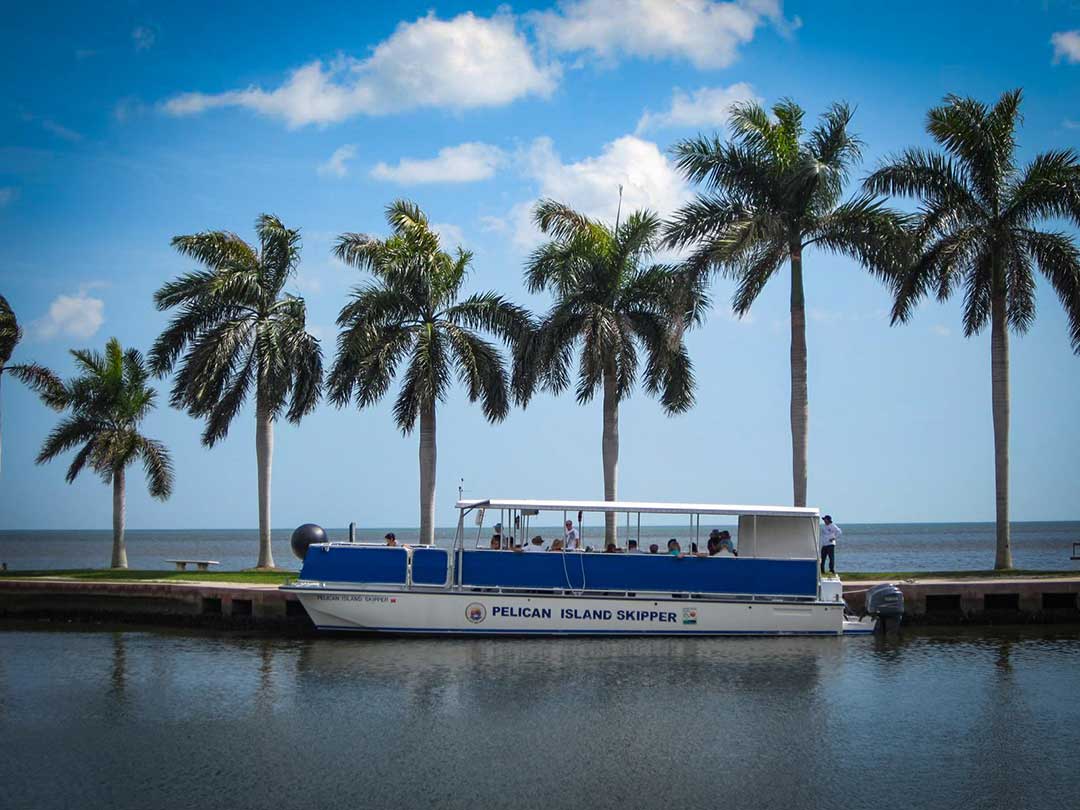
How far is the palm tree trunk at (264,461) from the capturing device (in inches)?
1559

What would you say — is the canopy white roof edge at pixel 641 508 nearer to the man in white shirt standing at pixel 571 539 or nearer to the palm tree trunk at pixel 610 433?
the man in white shirt standing at pixel 571 539

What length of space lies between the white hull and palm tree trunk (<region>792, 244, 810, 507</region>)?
7.55 m

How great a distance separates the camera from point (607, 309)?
3788 centimetres

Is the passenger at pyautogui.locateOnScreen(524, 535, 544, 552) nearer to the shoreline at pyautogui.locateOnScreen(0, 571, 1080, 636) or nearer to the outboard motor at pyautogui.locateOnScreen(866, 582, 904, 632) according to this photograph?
the shoreline at pyautogui.locateOnScreen(0, 571, 1080, 636)

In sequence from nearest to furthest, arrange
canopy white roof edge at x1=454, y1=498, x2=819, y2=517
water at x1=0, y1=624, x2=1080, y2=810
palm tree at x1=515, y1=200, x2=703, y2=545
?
water at x1=0, y1=624, x2=1080, y2=810 < canopy white roof edge at x1=454, y1=498, x2=819, y2=517 < palm tree at x1=515, y1=200, x2=703, y2=545

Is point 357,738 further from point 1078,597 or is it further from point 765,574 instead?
point 1078,597

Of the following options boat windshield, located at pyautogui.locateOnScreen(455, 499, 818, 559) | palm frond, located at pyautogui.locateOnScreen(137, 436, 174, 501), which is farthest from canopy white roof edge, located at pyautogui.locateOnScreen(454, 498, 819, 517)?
palm frond, located at pyautogui.locateOnScreen(137, 436, 174, 501)

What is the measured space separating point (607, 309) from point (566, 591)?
1302cm

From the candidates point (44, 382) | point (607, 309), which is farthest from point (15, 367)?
point (607, 309)

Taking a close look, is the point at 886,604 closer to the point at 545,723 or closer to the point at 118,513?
the point at 545,723

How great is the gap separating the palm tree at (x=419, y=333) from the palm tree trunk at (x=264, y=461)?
3392 millimetres

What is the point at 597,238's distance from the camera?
127ft

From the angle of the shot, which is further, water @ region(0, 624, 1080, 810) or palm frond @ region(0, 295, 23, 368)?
palm frond @ region(0, 295, 23, 368)

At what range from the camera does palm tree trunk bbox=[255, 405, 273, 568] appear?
3959cm
